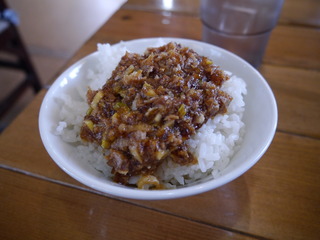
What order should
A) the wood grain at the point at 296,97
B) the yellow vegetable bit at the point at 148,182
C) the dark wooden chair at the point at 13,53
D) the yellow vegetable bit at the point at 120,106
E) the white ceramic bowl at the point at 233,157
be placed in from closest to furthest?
1. the white ceramic bowl at the point at 233,157
2. the yellow vegetable bit at the point at 148,182
3. the yellow vegetable bit at the point at 120,106
4. the wood grain at the point at 296,97
5. the dark wooden chair at the point at 13,53

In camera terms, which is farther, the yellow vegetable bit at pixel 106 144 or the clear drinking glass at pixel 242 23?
the clear drinking glass at pixel 242 23

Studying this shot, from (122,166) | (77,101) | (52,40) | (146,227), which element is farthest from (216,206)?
(52,40)

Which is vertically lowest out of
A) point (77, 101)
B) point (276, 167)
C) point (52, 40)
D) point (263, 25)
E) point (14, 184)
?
point (52, 40)

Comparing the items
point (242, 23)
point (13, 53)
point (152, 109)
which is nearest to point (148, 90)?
point (152, 109)

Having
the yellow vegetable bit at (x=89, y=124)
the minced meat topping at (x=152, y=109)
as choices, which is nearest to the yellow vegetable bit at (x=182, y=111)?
the minced meat topping at (x=152, y=109)

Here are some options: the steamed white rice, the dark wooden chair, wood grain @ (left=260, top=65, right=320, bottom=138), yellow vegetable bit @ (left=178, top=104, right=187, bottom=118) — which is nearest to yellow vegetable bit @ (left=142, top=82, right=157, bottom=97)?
yellow vegetable bit @ (left=178, top=104, right=187, bottom=118)

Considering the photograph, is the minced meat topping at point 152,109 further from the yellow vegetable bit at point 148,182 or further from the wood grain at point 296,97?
the wood grain at point 296,97

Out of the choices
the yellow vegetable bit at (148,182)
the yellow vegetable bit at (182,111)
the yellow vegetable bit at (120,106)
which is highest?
the yellow vegetable bit at (182,111)

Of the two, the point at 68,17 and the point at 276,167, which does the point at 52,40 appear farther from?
the point at 276,167
